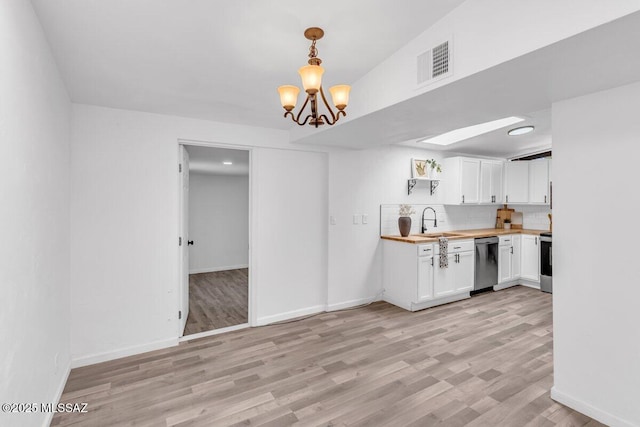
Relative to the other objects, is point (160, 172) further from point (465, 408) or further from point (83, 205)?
point (465, 408)

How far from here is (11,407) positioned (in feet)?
4.58

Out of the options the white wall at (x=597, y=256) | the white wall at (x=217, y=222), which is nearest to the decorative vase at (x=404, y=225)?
the white wall at (x=597, y=256)

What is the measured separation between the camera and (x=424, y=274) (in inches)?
165

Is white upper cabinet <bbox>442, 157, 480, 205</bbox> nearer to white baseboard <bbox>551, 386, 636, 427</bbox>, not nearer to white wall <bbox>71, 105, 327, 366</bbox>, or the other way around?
white wall <bbox>71, 105, 327, 366</bbox>

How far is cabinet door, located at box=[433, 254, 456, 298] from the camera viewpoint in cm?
430

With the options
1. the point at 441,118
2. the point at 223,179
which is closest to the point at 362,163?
the point at 441,118

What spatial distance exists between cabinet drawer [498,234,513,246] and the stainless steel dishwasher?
135 mm

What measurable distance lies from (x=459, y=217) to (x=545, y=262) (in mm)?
1419

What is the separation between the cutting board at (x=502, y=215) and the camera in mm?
6055

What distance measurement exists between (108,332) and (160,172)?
5.13 ft

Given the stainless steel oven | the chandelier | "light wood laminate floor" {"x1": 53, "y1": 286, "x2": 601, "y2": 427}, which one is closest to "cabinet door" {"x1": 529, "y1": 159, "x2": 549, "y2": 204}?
the stainless steel oven

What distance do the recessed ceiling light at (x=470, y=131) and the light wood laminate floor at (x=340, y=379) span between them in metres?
2.46

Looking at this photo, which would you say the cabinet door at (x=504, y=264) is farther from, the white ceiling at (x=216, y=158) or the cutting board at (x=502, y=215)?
the white ceiling at (x=216, y=158)

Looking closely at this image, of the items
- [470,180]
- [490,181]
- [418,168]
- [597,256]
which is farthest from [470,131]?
[597,256]
